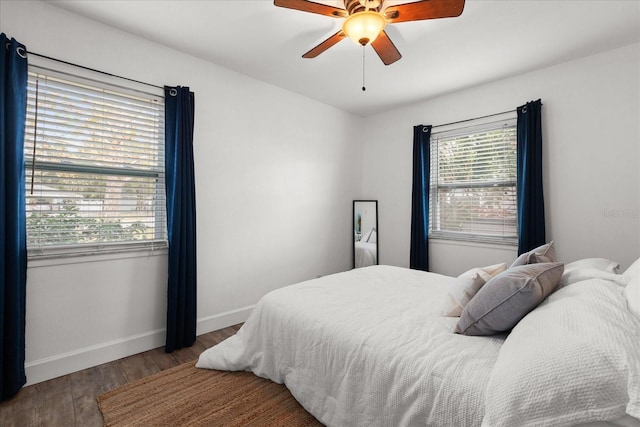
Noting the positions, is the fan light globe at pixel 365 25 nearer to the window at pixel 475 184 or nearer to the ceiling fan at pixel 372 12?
the ceiling fan at pixel 372 12

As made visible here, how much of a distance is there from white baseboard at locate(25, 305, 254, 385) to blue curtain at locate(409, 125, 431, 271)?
245 cm

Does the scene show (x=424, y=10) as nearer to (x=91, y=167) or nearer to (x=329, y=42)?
(x=329, y=42)

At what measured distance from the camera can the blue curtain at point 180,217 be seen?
8.21ft

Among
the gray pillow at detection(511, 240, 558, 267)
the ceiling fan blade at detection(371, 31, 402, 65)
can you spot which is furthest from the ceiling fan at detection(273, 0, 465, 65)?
the gray pillow at detection(511, 240, 558, 267)

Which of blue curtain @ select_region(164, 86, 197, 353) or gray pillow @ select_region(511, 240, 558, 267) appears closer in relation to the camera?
gray pillow @ select_region(511, 240, 558, 267)

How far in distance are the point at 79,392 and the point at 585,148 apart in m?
4.36

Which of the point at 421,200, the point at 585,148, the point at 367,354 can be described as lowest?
the point at 367,354

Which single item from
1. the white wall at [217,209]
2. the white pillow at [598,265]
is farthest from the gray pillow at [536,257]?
the white wall at [217,209]

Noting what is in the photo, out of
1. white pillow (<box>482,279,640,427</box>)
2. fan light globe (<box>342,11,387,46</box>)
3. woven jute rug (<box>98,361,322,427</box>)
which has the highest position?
fan light globe (<box>342,11,387,46</box>)

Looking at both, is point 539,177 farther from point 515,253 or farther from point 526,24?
point 526,24

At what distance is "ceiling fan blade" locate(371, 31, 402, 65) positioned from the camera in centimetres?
194

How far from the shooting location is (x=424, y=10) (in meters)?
1.67

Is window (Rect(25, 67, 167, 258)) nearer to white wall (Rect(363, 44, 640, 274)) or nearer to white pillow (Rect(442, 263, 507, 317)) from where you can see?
white pillow (Rect(442, 263, 507, 317))

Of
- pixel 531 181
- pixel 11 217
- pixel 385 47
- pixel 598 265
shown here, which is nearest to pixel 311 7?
pixel 385 47
